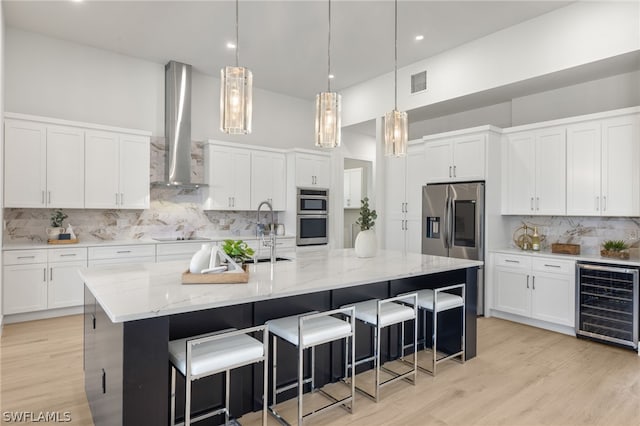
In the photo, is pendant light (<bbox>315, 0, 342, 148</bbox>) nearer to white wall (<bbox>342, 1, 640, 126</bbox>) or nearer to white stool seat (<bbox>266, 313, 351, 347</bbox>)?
white stool seat (<bbox>266, 313, 351, 347</bbox>)

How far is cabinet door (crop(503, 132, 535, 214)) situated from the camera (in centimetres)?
447

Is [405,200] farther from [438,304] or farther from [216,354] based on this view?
[216,354]

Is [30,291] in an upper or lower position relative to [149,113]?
lower

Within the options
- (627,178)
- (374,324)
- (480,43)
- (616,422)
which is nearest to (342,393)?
(374,324)

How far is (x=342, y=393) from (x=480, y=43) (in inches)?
172

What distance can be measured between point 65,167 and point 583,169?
602 cm

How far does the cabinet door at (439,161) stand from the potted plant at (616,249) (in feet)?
6.12

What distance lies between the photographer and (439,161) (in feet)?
16.8

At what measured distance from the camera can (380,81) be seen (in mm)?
5895

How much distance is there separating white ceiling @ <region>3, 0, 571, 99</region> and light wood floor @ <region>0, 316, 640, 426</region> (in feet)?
11.5

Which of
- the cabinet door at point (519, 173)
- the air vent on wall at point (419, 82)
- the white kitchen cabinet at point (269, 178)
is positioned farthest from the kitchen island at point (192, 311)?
the air vent on wall at point (419, 82)

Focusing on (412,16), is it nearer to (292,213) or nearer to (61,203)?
(292,213)

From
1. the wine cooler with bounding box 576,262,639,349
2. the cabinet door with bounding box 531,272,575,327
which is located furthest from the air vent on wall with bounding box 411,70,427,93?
the wine cooler with bounding box 576,262,639,349

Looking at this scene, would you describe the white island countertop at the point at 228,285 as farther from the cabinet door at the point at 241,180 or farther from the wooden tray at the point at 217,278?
the cabinet door at the point at 241,180
